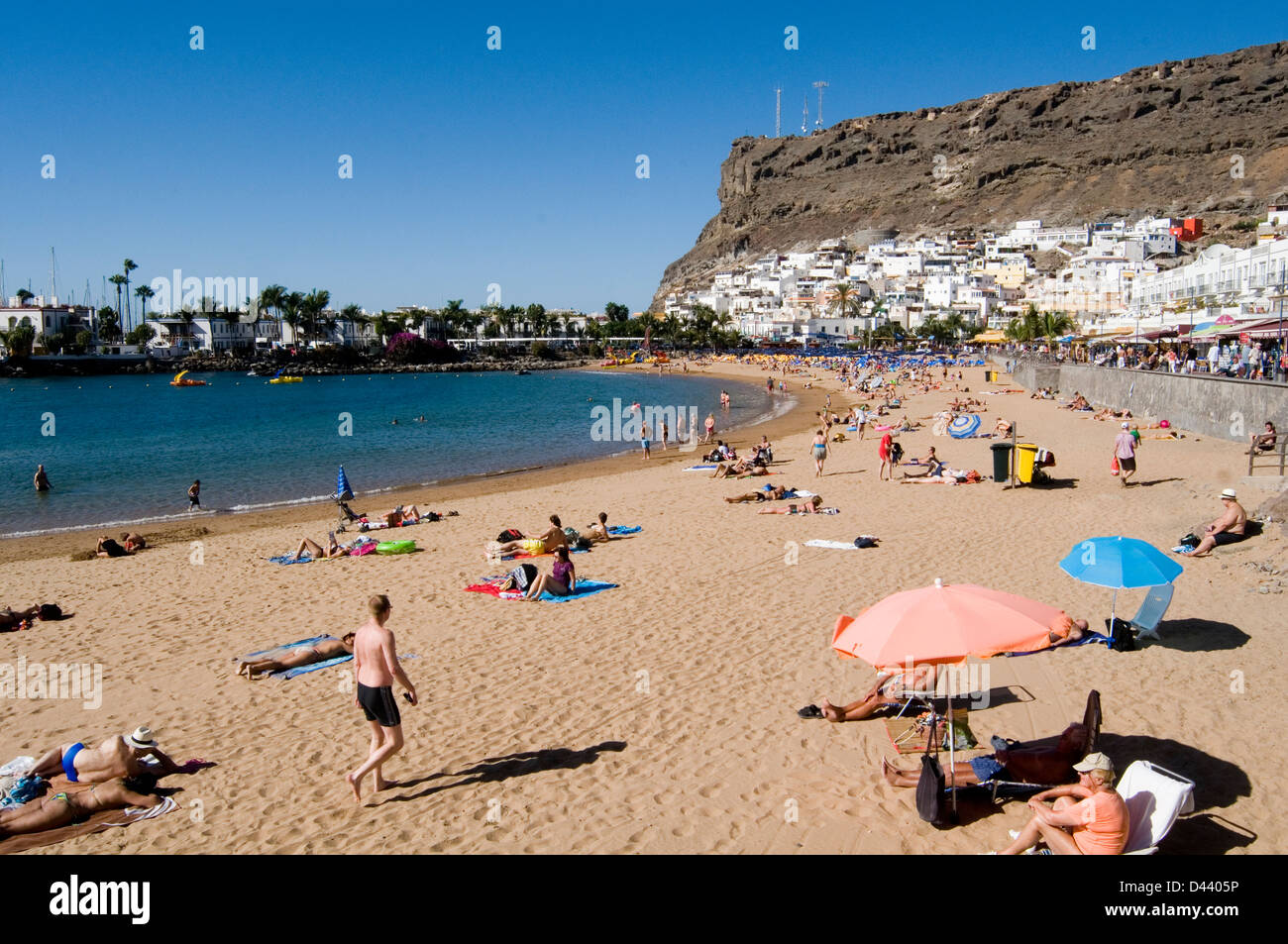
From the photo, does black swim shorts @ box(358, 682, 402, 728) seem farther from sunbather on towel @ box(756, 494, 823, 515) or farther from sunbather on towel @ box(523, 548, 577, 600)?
sunbather on towel @ box(756, 494, 823, 515)

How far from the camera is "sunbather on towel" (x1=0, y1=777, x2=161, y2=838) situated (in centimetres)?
535

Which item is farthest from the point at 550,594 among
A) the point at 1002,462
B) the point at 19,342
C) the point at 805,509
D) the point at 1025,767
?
the point at 19,342

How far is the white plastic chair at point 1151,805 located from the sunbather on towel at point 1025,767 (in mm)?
595

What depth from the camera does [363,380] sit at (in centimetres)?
10981

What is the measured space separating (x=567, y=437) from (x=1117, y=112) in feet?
531

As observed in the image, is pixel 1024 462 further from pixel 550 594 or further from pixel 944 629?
pixel 944 629

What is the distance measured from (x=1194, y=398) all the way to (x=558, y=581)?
19.5m

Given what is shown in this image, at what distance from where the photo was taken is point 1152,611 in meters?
7.84

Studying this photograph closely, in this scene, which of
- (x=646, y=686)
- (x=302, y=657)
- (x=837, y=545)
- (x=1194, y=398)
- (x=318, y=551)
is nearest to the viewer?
(x=646, y=686)

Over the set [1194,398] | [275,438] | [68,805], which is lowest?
[68,805]

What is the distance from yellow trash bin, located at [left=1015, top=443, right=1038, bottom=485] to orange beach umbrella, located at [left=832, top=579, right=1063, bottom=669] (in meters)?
11.6

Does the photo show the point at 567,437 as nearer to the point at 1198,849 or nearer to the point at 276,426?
the point at 276,426

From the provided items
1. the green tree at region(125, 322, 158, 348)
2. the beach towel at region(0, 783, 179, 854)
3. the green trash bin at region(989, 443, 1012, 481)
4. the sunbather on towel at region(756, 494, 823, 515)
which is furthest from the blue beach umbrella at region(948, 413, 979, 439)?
the green tree at region(125, 322, 158, 348)
